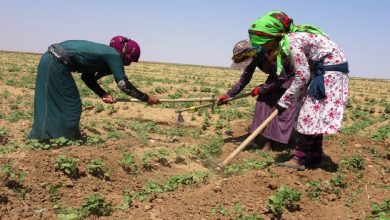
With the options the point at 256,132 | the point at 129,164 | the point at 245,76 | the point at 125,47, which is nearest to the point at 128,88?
the point at 125,47

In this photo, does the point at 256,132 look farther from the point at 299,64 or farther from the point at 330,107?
the point at 299,64

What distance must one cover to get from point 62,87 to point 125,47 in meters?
0.82

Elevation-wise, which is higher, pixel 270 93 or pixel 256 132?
pixel 270 93

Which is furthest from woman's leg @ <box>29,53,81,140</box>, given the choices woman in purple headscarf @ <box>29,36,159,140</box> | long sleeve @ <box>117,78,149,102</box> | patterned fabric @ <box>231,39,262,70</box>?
patterned fabric @ <box>231,39,262,70</box>

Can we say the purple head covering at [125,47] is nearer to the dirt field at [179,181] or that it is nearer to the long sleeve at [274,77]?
the dirt field at [179,181]

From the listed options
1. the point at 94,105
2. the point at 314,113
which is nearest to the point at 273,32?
the point at 314,113

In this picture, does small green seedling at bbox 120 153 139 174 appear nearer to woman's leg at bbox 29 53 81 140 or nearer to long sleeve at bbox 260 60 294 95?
woman's leg at bbox 29 53 81 140

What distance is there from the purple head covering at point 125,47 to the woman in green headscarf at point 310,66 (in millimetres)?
1400

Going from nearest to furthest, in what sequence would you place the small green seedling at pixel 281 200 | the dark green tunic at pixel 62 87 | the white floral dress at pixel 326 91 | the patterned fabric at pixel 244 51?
the small green seedling at pixel 281 200 → the white floral dress at pixel 326 91 → the dark green tunic at pixel 62 87 → the patterned fabric at pixel 244 51

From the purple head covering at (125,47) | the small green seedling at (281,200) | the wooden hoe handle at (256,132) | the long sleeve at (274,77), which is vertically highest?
the purple head covering at (125,47)

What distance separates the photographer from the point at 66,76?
4758mm

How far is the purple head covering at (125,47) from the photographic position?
4.73 meters

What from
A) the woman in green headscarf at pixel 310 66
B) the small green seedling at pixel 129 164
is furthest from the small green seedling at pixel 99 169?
the woman in green headscarf at pixel 310 66

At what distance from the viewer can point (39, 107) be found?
15.8ft
